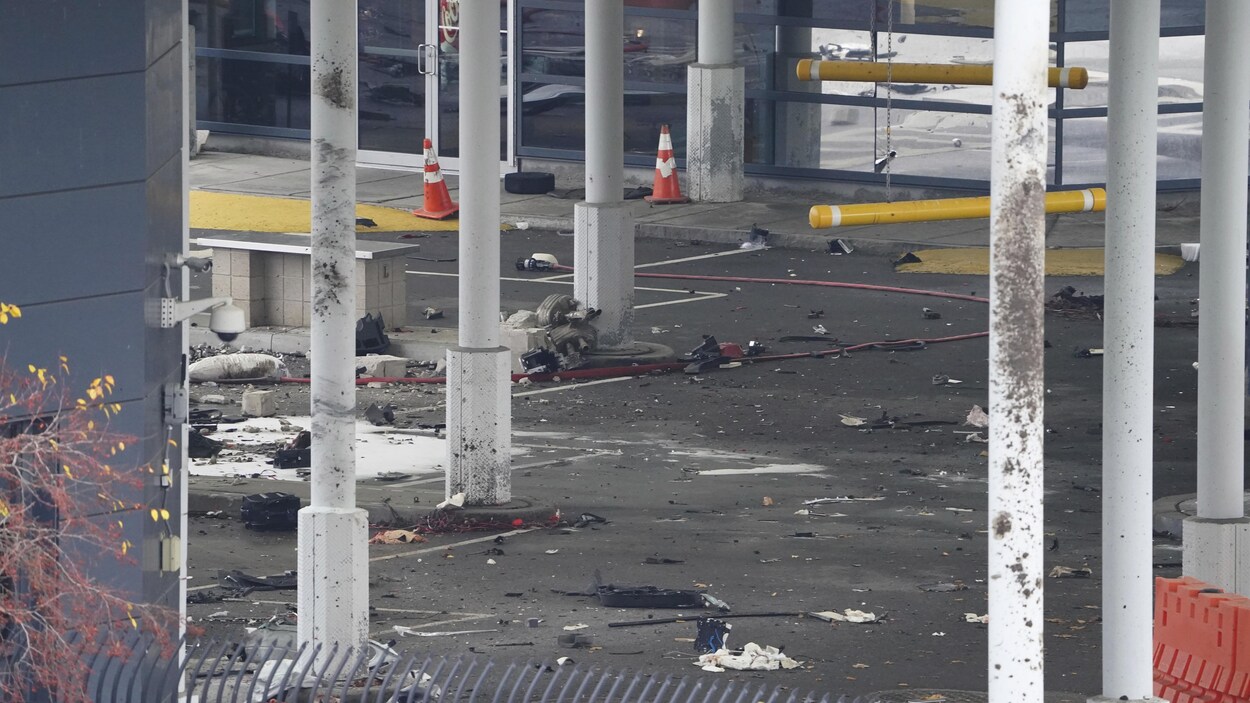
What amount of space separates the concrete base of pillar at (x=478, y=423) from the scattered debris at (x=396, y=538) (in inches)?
24.3

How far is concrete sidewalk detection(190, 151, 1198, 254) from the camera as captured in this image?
26.5 meters

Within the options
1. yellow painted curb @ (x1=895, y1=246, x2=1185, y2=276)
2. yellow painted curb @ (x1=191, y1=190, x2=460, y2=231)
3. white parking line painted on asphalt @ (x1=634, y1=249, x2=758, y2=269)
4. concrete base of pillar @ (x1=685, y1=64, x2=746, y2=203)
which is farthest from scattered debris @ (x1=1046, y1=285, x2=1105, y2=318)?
yellow painted curb @ (x1=191, y1=190, x2=460, y2=231)

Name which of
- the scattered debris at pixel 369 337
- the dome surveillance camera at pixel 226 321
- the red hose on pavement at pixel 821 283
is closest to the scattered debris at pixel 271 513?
the dome surveillance camera at pixel 226 321

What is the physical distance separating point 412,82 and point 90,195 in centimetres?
2182

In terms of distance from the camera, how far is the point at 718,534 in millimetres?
14922

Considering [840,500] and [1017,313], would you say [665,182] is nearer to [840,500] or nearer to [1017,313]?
[840,500]

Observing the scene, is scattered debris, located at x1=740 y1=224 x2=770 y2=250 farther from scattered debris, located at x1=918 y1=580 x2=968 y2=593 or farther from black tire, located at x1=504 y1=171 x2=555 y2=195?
scattered debris, located at x1=918 y1=580 x2=968 y2=593

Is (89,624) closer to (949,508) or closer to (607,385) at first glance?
(949,508)

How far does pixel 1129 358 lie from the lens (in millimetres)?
9281

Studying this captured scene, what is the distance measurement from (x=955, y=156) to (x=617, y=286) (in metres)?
8.62

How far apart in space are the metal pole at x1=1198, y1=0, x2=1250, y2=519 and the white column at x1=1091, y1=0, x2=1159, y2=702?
8.95ft

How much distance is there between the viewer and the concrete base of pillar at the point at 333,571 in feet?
38.4

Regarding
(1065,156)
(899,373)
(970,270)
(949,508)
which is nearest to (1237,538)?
(949,508)

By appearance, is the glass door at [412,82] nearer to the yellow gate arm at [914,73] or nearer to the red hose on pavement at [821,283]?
the red hose on pavement at [821,283]
